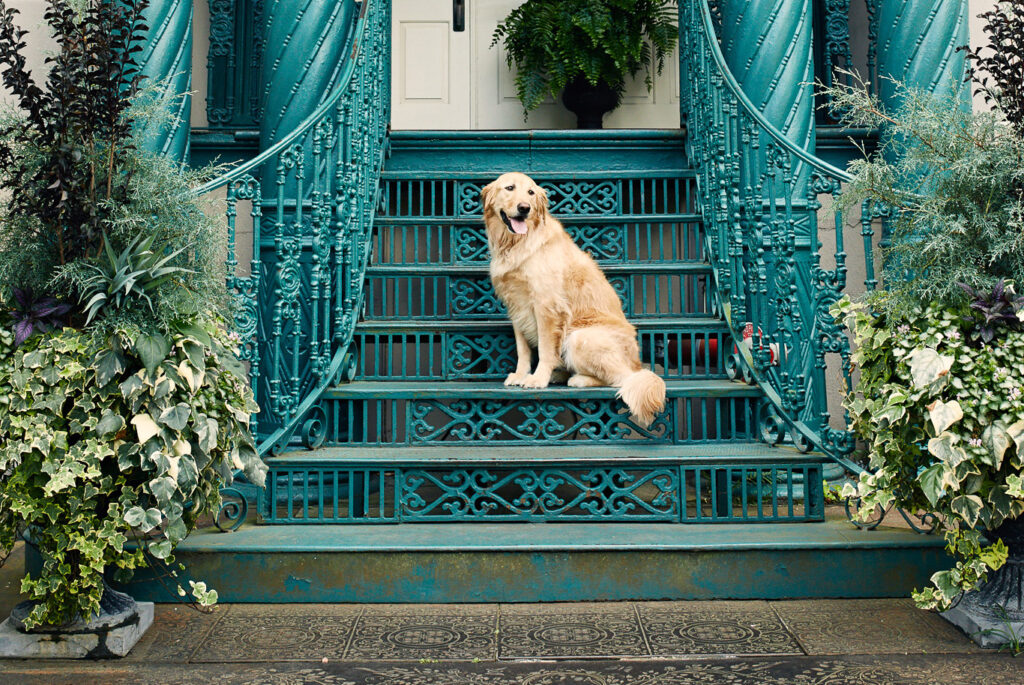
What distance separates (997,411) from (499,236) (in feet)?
7.30

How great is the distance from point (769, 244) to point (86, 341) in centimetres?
262

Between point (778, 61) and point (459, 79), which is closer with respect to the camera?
point (778, 61)

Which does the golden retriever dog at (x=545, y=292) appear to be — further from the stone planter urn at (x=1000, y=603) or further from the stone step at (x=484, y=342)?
the stone planter urn at (x=1000, y=603)

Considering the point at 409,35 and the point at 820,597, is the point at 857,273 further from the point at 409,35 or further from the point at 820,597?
the point at 409,35

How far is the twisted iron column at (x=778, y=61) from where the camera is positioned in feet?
14.1

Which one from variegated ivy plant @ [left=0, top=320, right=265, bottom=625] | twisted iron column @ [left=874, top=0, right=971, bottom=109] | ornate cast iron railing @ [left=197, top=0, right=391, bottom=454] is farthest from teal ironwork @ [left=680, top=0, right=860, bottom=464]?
variegated ivy plant @ [left=0, top=320, right=265, bottom=625]

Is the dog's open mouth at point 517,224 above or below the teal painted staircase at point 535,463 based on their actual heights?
above

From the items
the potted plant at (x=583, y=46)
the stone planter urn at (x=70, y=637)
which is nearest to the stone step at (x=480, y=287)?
the potted plant at (x=583, y=46)

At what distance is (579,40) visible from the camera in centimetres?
533

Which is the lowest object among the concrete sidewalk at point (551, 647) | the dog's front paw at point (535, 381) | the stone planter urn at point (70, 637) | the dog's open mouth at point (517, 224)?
the concrete sidewalk at point (551, 647)

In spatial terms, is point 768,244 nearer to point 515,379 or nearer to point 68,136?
point 515,379

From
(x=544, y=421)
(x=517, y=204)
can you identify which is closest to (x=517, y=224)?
(x=517, y=204)

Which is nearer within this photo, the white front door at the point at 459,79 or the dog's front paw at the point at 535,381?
the dog's front paw at the point at 535,381

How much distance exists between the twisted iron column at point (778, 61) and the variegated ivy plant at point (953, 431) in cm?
209
